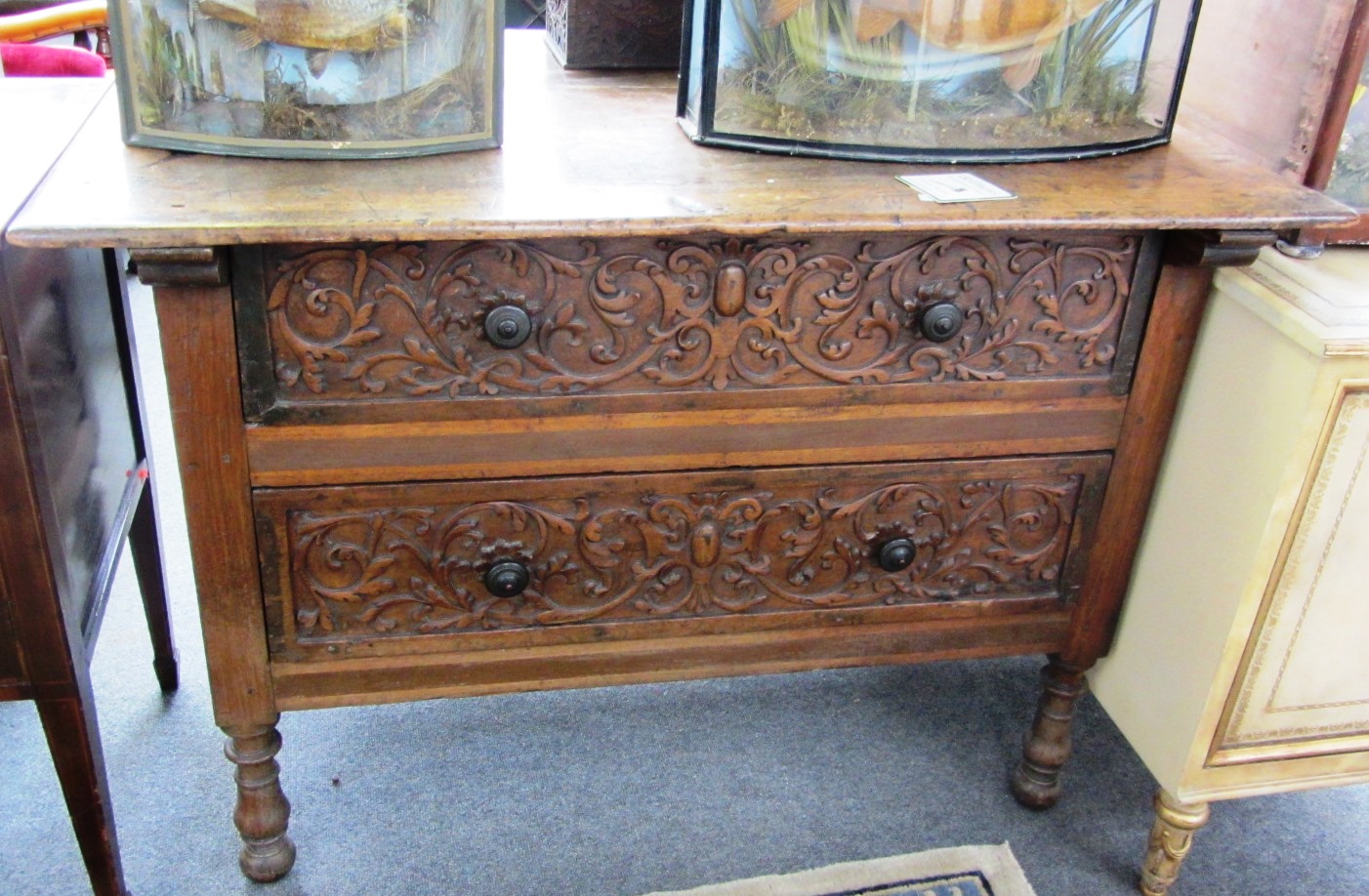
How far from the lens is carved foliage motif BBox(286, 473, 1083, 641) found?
128 centimetres

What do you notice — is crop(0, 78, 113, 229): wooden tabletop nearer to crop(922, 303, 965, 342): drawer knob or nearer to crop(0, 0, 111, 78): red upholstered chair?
crop(0, 0, 111, 78): red upholstered chair

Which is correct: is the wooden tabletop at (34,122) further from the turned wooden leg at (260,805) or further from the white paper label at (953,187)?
the white paper label at (953,187)

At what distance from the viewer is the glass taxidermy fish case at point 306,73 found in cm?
114

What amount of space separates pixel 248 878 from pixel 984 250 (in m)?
1.10

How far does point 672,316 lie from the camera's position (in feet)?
3.95

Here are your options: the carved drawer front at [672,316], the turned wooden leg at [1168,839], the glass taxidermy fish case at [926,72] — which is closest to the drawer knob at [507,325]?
the carved drawer front at [672,316]

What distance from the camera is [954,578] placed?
143cm

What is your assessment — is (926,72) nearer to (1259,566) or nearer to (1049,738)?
(1259,566)

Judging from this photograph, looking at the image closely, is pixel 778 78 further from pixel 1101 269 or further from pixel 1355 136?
pixel 1355 136

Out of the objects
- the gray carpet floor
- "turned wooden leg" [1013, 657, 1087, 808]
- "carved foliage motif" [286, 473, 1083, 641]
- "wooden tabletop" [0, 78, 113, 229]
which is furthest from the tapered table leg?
"turned wooden leg" [1013, 657, 1087, 808]

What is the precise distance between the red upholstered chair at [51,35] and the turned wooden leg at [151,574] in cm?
63

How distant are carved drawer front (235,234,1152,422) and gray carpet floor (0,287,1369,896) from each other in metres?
0.64

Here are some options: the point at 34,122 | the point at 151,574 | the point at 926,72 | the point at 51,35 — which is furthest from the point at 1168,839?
the point at 51,35

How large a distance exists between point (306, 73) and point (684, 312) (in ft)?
1.37
